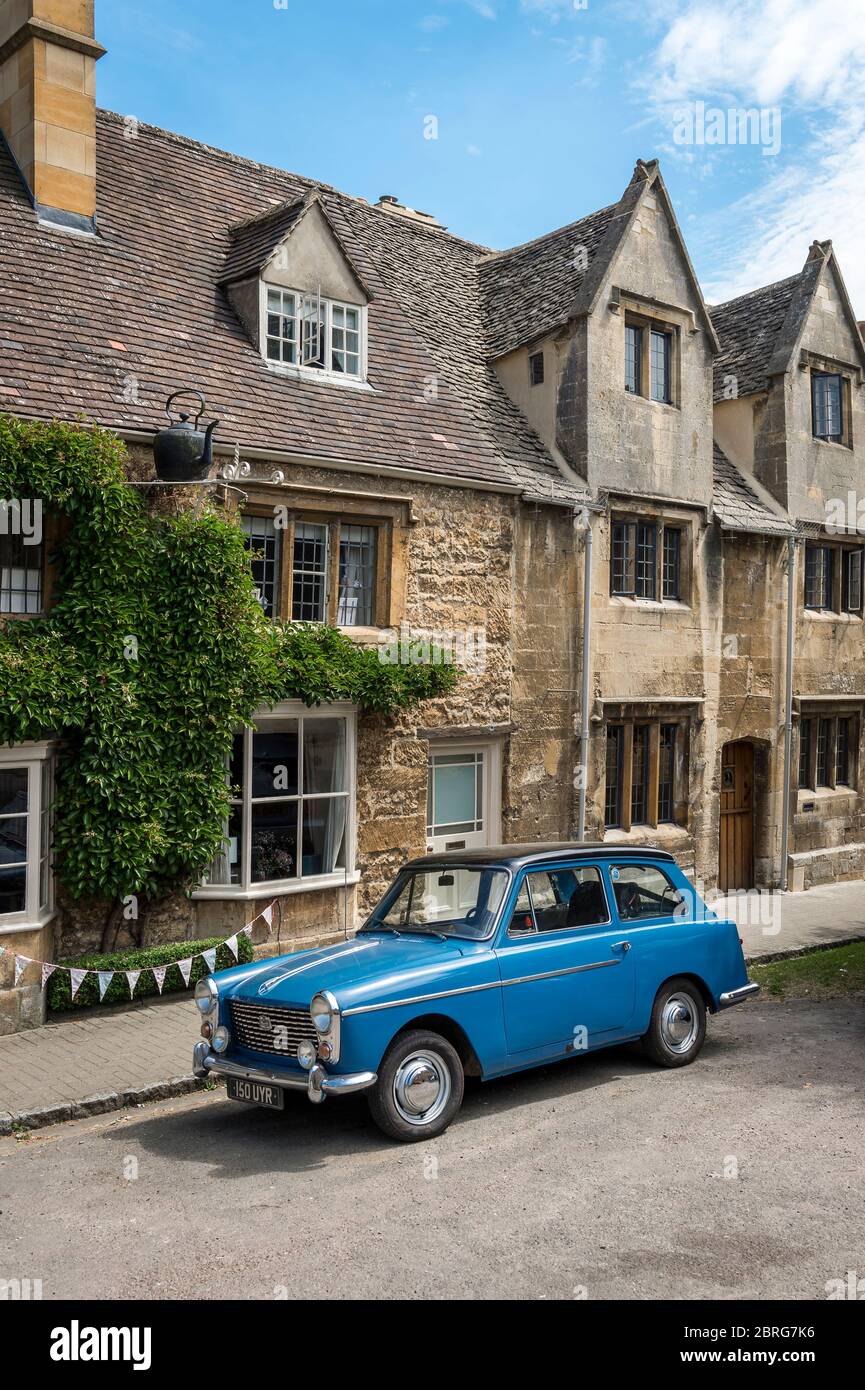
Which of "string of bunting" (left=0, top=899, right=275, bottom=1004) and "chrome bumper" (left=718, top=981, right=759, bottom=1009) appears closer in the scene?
"chrome bumper" (left=718, top=981, right=759, bottom=1009)

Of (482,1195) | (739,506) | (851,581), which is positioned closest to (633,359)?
(739,506)

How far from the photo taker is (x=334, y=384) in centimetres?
1460

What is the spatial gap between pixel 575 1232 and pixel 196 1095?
13.5 feet

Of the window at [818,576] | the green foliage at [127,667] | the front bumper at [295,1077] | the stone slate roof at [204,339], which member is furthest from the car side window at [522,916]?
the window at [818,576]

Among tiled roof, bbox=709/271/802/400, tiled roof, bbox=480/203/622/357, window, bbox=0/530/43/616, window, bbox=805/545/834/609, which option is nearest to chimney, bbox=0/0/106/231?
window, bbox=0/530/43/616

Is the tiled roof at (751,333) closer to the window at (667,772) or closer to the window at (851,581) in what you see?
the window at (851,581)

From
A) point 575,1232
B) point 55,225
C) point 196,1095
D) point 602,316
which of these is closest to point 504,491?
point 602,316

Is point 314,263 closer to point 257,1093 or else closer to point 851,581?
point 257,1093

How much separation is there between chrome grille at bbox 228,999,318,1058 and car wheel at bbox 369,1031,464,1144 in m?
0.60

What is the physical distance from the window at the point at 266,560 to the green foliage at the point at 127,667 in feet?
2.98

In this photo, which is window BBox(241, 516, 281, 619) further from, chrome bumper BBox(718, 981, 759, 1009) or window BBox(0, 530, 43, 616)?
chrome bumper BBox(718, 981, 759, 1009)

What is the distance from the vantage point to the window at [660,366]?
707 inches

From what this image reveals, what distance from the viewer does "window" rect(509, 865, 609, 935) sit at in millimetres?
8820

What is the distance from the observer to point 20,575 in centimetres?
1137
